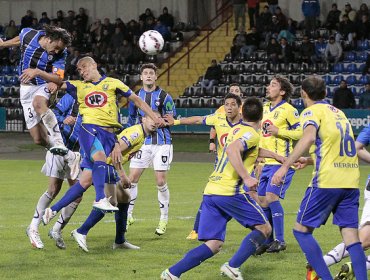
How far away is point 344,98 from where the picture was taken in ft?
96.4

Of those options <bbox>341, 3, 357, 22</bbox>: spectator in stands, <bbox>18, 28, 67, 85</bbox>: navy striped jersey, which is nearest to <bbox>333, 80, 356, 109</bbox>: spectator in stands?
<bbox>341, 3, 357, 22</bbox>: spectator in stands

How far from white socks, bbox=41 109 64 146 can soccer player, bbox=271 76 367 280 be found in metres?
4.56

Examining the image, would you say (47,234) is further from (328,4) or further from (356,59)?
(328,4)

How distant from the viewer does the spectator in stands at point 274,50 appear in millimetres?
32531

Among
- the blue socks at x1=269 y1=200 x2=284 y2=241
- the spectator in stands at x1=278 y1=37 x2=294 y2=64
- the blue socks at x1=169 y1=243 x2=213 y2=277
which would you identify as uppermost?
the spectator in stands at x1=278 y1=37 x2=294 y2=64

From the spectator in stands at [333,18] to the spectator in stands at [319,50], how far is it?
0.69m

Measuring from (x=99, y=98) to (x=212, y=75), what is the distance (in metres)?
22.1

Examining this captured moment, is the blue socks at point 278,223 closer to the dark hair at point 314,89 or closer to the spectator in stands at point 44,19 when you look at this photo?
Answer: the dark hair at point 314,89

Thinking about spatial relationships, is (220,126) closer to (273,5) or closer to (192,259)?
(192,259)

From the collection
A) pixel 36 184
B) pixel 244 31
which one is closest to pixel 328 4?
pixel 244 31

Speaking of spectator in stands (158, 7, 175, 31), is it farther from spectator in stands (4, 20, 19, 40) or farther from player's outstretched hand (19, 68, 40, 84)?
player's outstretched hand (19, 68, 40, 84)

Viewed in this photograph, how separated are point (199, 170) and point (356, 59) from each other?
11.2m

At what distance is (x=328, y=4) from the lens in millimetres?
35719

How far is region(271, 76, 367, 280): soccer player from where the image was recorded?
8531 mm
